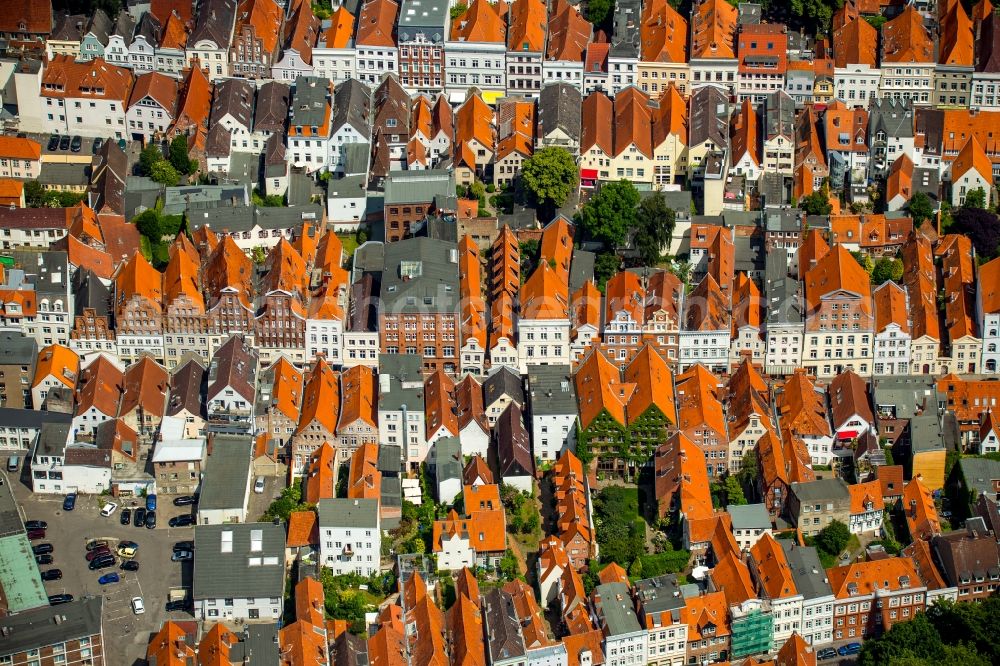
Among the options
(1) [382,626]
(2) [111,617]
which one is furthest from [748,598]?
(2) [111,617]

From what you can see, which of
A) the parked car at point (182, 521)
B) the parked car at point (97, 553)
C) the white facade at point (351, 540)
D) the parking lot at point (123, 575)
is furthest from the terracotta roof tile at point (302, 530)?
the parked car at point (97, 553)

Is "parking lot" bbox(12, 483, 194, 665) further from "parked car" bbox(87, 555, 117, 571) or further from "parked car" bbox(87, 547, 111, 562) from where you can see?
"parked car" bbox(87, 547, 111, 562)

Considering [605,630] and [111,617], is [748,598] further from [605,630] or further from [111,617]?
[111,617]

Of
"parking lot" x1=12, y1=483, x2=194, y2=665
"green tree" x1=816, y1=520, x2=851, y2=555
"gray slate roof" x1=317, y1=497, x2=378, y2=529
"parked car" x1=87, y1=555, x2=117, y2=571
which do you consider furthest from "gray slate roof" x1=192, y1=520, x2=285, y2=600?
"green tree" x1=816, y1=520, x2=851, y2=555

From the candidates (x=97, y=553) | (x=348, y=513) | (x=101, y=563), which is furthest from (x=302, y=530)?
(x=97, y=553)

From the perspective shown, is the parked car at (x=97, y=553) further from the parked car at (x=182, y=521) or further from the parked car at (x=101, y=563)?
the parked car at (x=182, y=521)
